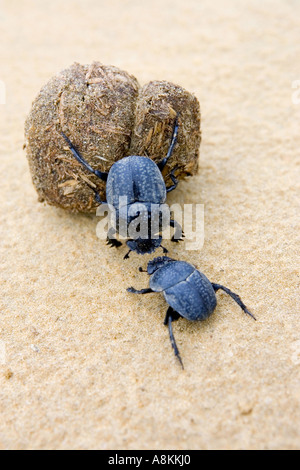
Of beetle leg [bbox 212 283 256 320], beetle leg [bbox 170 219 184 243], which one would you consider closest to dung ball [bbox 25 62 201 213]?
beetle leg [bbox 170 219 184 243]

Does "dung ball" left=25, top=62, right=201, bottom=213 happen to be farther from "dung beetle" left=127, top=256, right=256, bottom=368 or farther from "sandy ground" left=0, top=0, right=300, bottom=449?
"dung beetle" left=127, top=256, right=256, bottom=368

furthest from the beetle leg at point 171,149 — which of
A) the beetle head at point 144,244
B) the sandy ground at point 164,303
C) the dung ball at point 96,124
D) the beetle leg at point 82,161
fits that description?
the sandy ground at point 164,303

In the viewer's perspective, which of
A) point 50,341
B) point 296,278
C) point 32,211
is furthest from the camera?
point 32,211

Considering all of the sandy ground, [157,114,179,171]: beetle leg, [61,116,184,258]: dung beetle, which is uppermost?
[157,114,179,171]: beetle leg

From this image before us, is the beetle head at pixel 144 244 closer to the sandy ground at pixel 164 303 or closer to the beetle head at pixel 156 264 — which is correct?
the beetle head at pixel 156 264

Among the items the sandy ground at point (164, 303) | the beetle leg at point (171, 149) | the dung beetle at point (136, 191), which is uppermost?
the beetle leg at point (171, 149)
